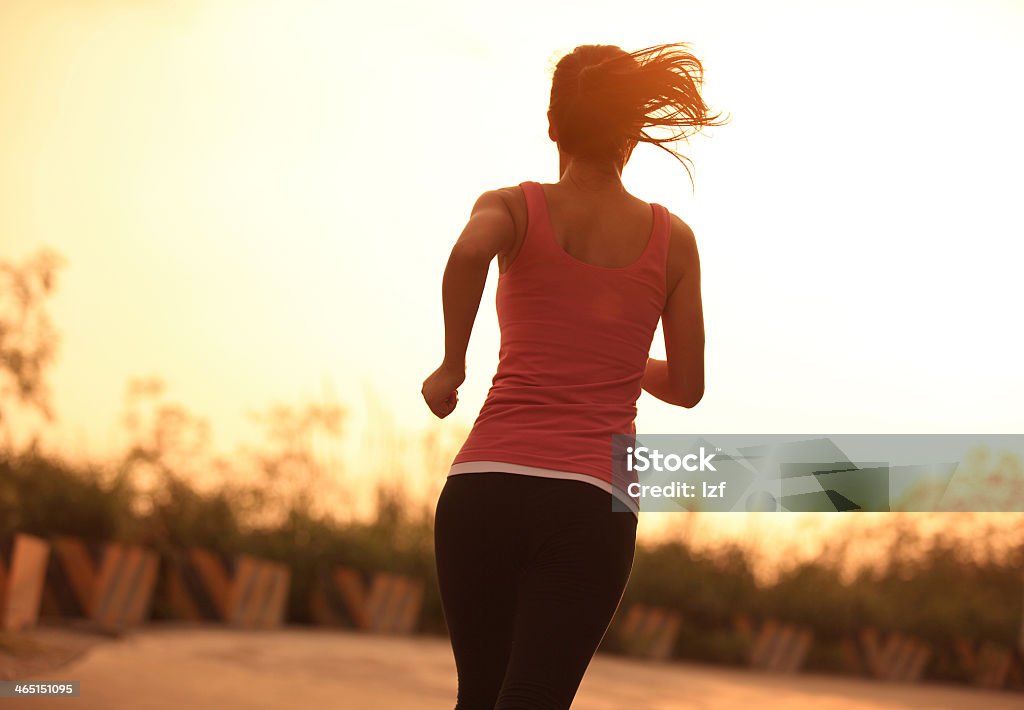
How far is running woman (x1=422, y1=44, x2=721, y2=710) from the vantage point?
161 centimetres

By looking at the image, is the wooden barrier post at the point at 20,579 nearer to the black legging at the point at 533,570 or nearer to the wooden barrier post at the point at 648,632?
the black legging at the point at 533,570

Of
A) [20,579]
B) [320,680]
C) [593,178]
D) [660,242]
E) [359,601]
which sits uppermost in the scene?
[593,178]

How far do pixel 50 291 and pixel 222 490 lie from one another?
97.4 inches

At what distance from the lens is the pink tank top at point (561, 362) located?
1.63 metres

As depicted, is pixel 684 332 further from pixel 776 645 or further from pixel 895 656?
pixel 895 656

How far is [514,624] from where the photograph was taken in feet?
5.51

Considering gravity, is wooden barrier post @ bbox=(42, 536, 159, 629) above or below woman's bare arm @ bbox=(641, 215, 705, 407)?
below

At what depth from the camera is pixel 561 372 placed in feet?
5.43

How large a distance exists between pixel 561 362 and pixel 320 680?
358cm

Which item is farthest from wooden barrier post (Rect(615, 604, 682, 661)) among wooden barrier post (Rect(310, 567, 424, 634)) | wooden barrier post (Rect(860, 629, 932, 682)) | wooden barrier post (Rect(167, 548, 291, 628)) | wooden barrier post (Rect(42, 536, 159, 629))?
wooden barrier post (Rect(42, 536, 159, 629))

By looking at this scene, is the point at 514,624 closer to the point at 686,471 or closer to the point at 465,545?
the point at 465,545

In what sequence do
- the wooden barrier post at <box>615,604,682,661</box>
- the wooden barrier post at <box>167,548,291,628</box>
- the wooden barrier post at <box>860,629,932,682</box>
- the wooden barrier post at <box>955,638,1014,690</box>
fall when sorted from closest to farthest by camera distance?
the wooden barrier post at <box>167,548,291,628</box>, the wooden barrier post at <box>615,604,682,661</box>, the wooden barrier post at <box>860,629,932,682</box>, the wooden barrier post at <box>955,638,1014,690</box>

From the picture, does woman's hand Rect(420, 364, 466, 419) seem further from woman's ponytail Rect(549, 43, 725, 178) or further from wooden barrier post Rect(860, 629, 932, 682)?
wooden barrier post Rect(860, 629, 932, 682)

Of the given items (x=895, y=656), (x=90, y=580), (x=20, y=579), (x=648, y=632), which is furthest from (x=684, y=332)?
(x=895, y=656)
